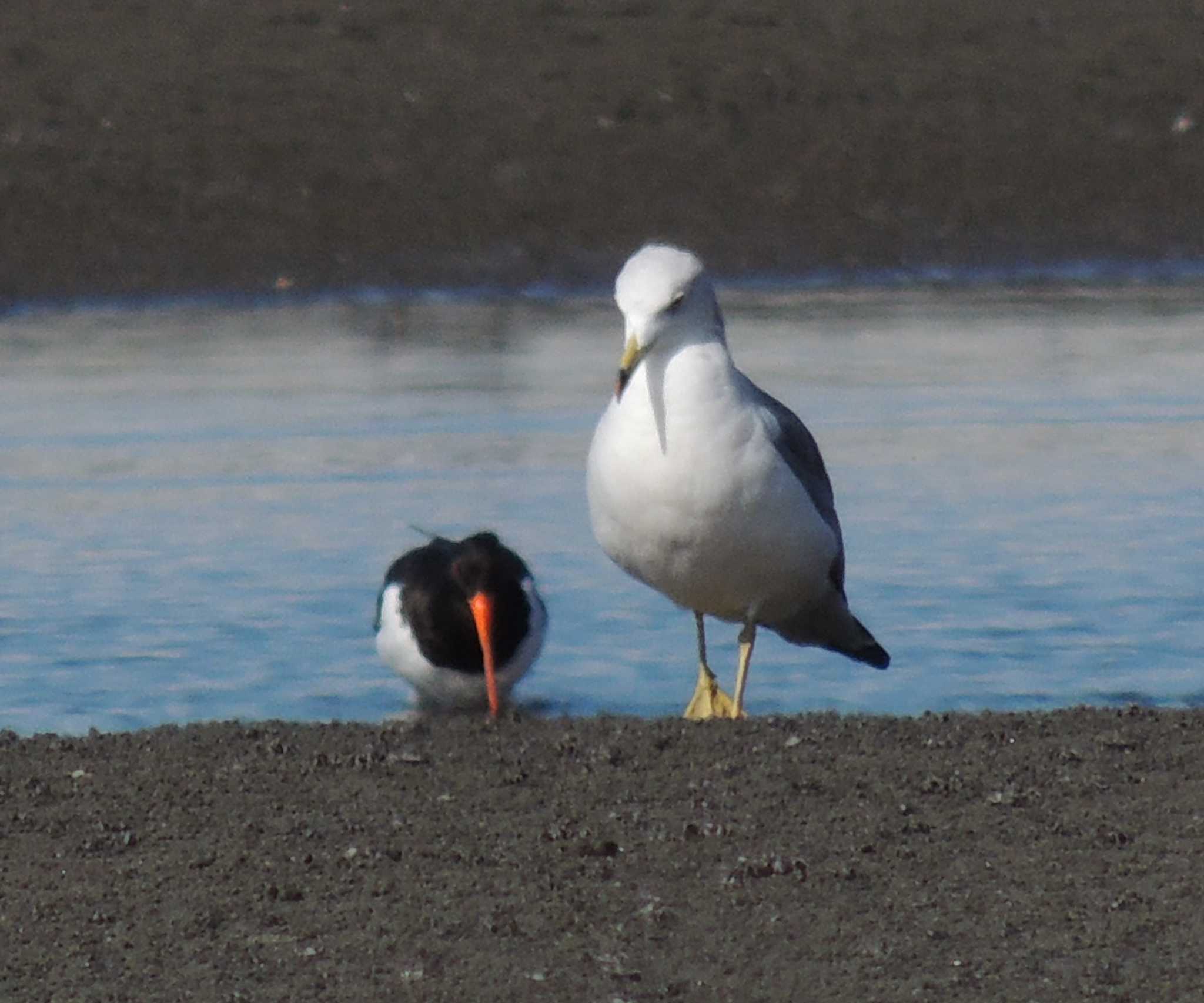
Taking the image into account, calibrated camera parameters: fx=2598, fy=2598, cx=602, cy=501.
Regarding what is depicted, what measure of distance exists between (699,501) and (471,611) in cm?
146

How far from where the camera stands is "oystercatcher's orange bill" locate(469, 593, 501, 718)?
7.75 metres

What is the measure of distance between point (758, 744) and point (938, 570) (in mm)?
3112

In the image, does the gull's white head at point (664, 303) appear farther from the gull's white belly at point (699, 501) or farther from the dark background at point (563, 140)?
the dark background at point (563, 140)

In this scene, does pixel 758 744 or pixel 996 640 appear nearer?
pixel 758 744

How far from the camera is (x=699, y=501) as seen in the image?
263 inches

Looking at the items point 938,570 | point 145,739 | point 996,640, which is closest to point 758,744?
point 145,739

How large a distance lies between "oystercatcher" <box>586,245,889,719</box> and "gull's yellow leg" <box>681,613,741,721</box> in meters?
0.21

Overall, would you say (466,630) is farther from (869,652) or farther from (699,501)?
(699,501)

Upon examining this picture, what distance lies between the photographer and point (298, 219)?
58.4 feet

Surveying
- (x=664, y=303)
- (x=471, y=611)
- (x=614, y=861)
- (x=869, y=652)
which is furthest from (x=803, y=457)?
(x=614, y=861)

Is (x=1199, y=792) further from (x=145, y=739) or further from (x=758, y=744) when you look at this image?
(x=145, y=739)

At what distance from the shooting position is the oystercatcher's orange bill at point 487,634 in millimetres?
7754

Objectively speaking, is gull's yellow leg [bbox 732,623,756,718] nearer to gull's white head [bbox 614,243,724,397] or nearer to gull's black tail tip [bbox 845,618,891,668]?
gull's black tail tip [bbox 845,618,891,668]

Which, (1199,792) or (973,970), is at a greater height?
(1199,792)
